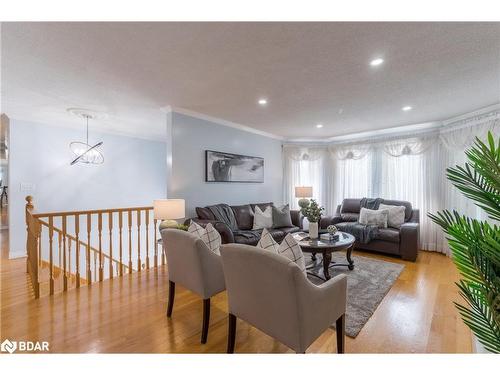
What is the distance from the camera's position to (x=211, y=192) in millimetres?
4016

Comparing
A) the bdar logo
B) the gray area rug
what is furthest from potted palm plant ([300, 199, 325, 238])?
the bdar logo

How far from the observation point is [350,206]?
4.97 metres

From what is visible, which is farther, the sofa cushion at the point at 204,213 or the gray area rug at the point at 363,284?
the sofa cushion at the point at 204,213

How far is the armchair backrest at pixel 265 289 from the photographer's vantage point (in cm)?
123

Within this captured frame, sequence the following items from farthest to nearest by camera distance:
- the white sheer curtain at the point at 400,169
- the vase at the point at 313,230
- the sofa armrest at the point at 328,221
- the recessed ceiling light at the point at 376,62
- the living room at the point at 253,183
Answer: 1. the sofa armrest at the point at 328,221
2. the white sheer curtain at the point at 400,169
3. the vase at the point at 313,230
4. the recessed ceiling light at the point at 376,62
5. the living room at the point at 253,183

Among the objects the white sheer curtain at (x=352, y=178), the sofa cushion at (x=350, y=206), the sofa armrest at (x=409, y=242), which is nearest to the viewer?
the sofa armrest at (x=409, y=242)

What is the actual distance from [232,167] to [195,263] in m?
2.72

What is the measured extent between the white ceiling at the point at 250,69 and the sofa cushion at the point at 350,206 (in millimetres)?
1939

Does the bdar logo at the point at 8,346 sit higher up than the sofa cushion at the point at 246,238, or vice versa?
the sofa cushion at the point at 246,238

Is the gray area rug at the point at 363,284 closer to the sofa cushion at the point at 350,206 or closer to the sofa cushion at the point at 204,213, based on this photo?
the sofa cushion at the point at 350,206

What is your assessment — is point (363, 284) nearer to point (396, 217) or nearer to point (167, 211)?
point (396, 217)

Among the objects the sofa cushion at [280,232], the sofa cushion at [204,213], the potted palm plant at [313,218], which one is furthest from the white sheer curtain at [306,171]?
the sofa cushion at [204,213]

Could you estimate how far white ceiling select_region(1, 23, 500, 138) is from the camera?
171 cm

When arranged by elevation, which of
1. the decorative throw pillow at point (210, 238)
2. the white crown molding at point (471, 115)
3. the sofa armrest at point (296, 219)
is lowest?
the sofa armrest at point (296, 219)
